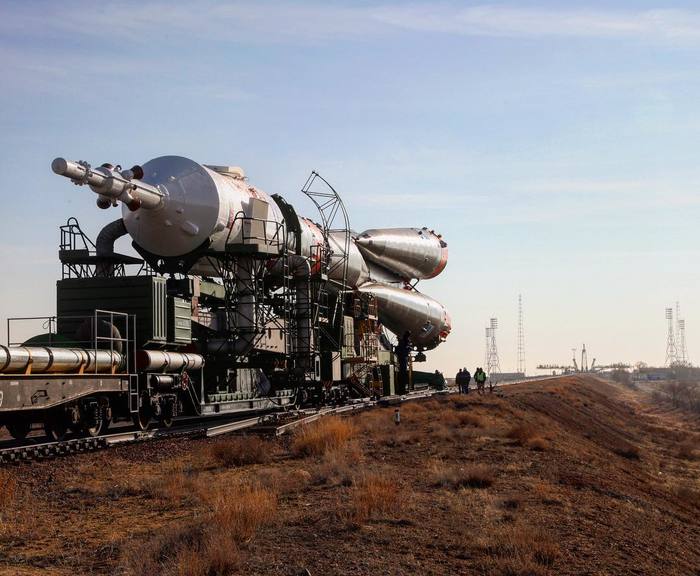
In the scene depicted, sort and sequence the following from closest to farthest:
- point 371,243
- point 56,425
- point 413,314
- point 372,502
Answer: point 372,502, point 56,425, point 371,243, point 413,314

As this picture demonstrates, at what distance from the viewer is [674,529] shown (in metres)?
14.9

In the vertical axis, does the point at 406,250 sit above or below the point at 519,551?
above

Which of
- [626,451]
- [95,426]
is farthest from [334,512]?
[626,451]

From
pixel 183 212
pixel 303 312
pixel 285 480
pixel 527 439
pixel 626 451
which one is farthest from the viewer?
pixel 626 451

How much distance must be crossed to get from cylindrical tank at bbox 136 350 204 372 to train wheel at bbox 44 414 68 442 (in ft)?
9.15

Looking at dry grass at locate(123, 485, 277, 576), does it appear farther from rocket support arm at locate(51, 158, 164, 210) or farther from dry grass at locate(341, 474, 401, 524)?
rocket support arm at locate(51, 158, 164, 210)

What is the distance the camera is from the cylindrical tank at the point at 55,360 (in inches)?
655

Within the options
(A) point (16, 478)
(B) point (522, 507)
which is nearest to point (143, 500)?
(A) point (16, 478)

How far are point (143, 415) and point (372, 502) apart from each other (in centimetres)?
1214

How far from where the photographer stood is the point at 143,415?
2291 centimetres

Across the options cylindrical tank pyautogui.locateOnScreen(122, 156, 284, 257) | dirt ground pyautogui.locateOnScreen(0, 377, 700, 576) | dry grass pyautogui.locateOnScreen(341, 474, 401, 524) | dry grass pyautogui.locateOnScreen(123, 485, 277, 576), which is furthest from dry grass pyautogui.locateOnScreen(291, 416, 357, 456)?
cylindrical tank pyautogui.locateOnScreen(122, 156, 284, 257)

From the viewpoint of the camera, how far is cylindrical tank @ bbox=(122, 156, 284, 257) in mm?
27016

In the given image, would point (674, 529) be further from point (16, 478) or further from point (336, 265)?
point (336, 265)

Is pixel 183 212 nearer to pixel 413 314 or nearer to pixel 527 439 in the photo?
pixel 527 439
